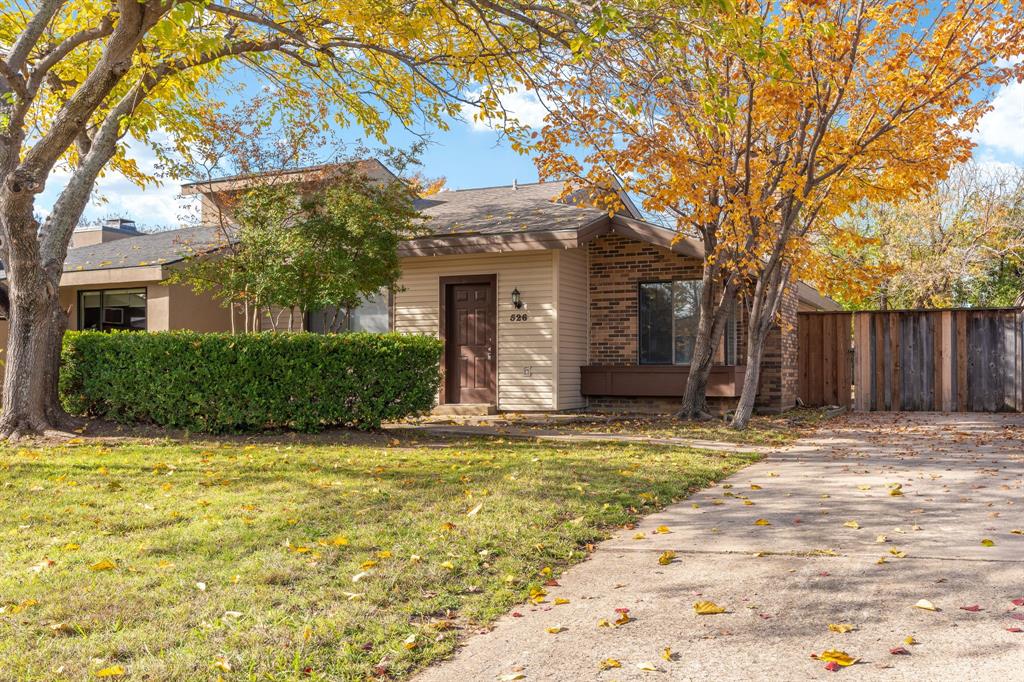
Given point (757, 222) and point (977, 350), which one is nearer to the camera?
point (757, 222)

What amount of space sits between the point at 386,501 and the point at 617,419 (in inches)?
309

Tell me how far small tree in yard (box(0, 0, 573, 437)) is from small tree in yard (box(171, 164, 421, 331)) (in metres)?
1.42

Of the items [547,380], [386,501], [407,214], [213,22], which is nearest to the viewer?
[386,501]

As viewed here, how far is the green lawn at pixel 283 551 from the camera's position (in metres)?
3.44

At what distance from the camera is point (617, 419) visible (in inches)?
545

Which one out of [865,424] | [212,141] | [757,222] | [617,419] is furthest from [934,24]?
[212,141]

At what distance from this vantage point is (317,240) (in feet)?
43.0

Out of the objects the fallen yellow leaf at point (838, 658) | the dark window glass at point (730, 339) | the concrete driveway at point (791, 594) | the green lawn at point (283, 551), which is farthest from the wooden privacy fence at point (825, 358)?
the fallen yellow leaf at point (838, 658)

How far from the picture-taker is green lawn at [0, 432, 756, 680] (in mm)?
3441

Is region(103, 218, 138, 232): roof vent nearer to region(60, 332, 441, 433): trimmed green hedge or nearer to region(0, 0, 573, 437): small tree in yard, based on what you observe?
region(0, 0, 573, 437): small tree in yard

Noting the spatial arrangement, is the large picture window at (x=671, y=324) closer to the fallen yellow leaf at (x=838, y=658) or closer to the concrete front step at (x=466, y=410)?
the concrete front step at (x=466, y=410)

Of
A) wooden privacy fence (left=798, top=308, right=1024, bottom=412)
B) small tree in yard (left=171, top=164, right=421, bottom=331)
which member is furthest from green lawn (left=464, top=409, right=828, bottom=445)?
small tree in yard (left=171, top=164, right=421, bottom=331)

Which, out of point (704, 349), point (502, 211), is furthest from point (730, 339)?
point (502, 211)

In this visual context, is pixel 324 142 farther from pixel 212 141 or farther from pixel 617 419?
pixel 617 419
